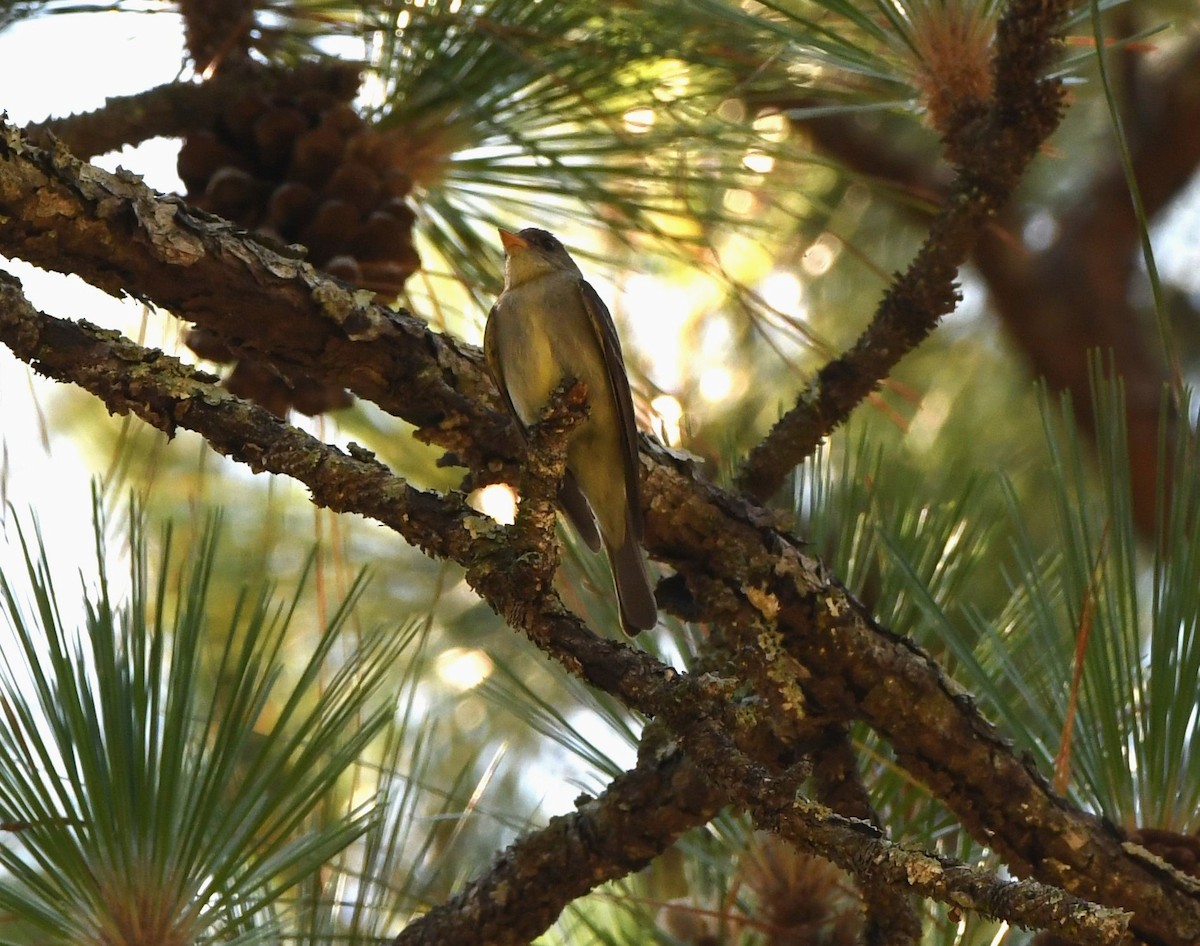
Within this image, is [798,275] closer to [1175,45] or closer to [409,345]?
[1175,45]

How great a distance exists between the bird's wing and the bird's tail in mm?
170

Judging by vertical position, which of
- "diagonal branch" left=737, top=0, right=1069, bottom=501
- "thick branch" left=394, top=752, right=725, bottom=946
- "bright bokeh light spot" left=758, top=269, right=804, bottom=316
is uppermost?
"bright bokeh light spot" left=758, top=269, right=804, bottom=316

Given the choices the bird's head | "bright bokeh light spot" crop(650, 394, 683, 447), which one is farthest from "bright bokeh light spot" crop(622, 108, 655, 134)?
"bright bokeh light spot" crop(650, 394, 683, 447)

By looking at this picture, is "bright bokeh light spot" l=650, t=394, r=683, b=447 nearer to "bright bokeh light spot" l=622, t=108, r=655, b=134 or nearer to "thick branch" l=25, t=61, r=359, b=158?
"bright bokeh light spot" l=622, t=108, r=655, b=134

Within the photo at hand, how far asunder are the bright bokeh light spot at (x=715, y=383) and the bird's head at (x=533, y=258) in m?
1.23

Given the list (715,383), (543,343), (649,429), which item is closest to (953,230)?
(649,429)

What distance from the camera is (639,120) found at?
110 inches

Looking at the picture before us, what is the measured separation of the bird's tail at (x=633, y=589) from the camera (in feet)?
7.26

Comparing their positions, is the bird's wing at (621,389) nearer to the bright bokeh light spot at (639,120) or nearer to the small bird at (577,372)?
the small bird at (577,372)

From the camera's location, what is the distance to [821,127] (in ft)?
14.5

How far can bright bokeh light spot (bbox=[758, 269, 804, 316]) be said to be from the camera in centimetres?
459

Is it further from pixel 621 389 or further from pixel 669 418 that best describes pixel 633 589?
pixel 669 418

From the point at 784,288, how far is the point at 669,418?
1.96 meters

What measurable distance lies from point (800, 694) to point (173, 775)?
80 cm
